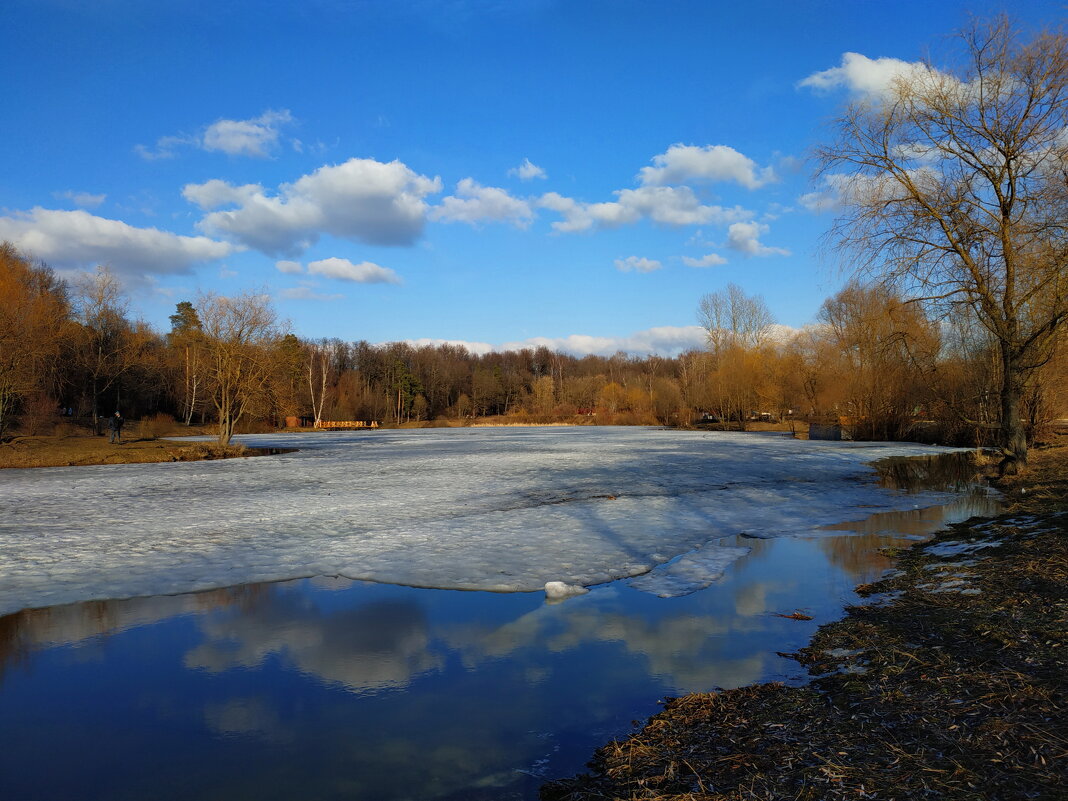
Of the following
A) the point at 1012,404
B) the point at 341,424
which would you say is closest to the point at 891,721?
the point at 1012,404

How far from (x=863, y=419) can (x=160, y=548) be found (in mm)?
36105

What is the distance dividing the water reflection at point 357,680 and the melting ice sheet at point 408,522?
0.78 m

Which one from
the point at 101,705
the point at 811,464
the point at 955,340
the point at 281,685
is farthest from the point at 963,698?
the point at 955,340

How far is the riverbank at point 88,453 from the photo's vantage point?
23969 millimetres

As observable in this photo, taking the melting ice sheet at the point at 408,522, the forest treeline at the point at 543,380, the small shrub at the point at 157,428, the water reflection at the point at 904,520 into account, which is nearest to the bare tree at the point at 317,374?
the forest treeline at the point at 543,380

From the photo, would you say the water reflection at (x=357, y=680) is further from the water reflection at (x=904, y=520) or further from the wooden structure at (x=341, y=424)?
the wooden structure at (x=341, y=424)

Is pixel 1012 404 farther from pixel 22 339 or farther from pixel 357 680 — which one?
pixel 22 339

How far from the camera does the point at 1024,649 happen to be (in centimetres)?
415

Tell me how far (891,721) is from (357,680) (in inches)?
133

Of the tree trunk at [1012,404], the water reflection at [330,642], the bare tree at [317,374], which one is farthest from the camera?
the bare tree at [317,374]

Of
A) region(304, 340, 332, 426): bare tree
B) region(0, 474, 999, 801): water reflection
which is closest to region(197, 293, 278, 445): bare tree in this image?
region(0, 474, 999, 801): water reflection

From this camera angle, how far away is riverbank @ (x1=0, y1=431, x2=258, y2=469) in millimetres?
23969

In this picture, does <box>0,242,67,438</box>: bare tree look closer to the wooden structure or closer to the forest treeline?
the forest treeline

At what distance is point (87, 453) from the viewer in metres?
25.9
